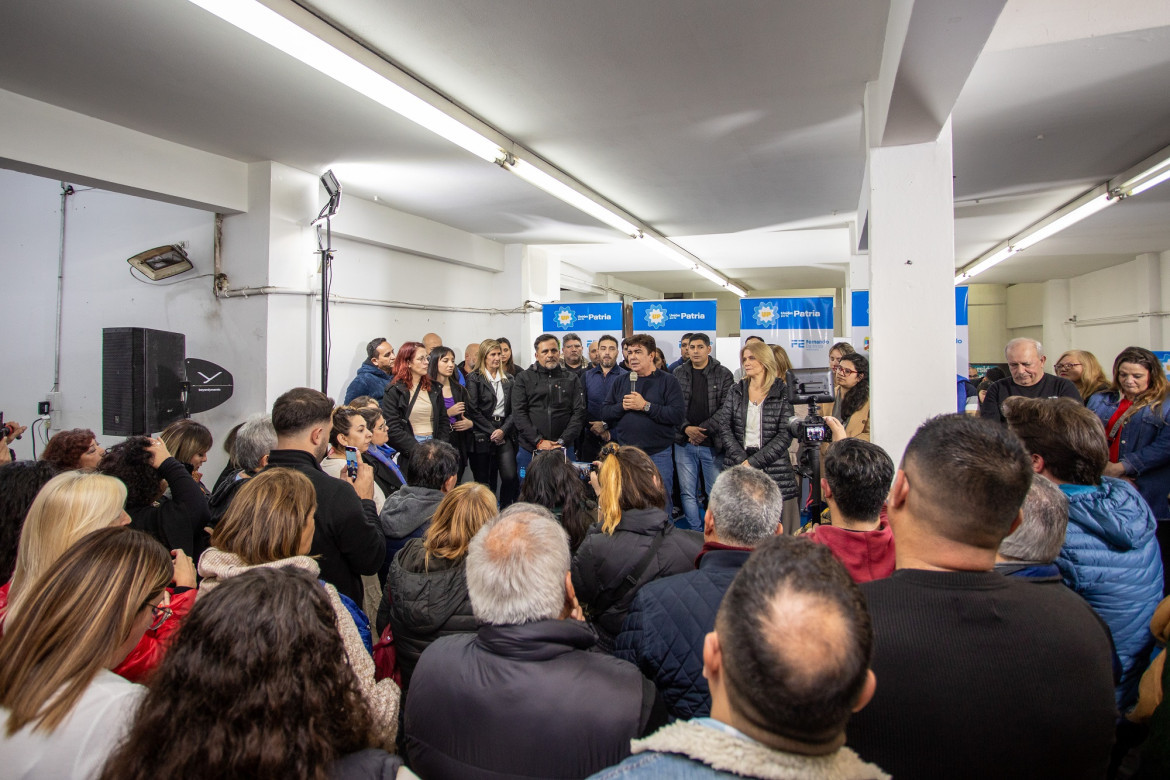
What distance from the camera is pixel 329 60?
2.90m

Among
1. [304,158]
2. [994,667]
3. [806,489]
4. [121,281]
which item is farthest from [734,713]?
[121,281]

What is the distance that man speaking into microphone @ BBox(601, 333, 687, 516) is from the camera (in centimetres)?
456

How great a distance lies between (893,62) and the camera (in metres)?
2.57

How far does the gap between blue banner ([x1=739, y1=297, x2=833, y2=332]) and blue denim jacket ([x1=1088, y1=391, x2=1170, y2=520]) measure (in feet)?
10.3

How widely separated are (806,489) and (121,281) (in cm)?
594

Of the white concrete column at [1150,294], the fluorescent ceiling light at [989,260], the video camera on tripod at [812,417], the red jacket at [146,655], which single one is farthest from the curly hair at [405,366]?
the white concrete column at [1150,294]

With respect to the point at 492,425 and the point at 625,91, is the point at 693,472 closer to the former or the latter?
the point at 492,425

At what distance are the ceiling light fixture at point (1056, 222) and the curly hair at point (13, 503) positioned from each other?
757 centimetres

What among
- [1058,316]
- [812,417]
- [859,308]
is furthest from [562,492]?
[1058,316]

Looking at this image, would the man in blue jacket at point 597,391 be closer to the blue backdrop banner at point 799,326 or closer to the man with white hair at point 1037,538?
the blue backdrop banner at point 799,326

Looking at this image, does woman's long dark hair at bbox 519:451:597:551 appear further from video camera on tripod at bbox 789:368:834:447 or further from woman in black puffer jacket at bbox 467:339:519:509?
woman in black puffer jacket at bbox 467:339:519:509

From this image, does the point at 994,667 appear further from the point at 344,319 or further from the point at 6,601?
the point at 344,319

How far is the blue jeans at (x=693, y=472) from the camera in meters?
4.69

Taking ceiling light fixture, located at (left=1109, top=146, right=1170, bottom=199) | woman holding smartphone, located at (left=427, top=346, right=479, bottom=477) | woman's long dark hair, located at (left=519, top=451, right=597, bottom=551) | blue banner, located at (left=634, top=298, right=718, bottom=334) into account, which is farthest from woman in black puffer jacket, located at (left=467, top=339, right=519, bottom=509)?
ceiling light fixture, located at (left=1109, top=146, right=1170, bottom=199)
